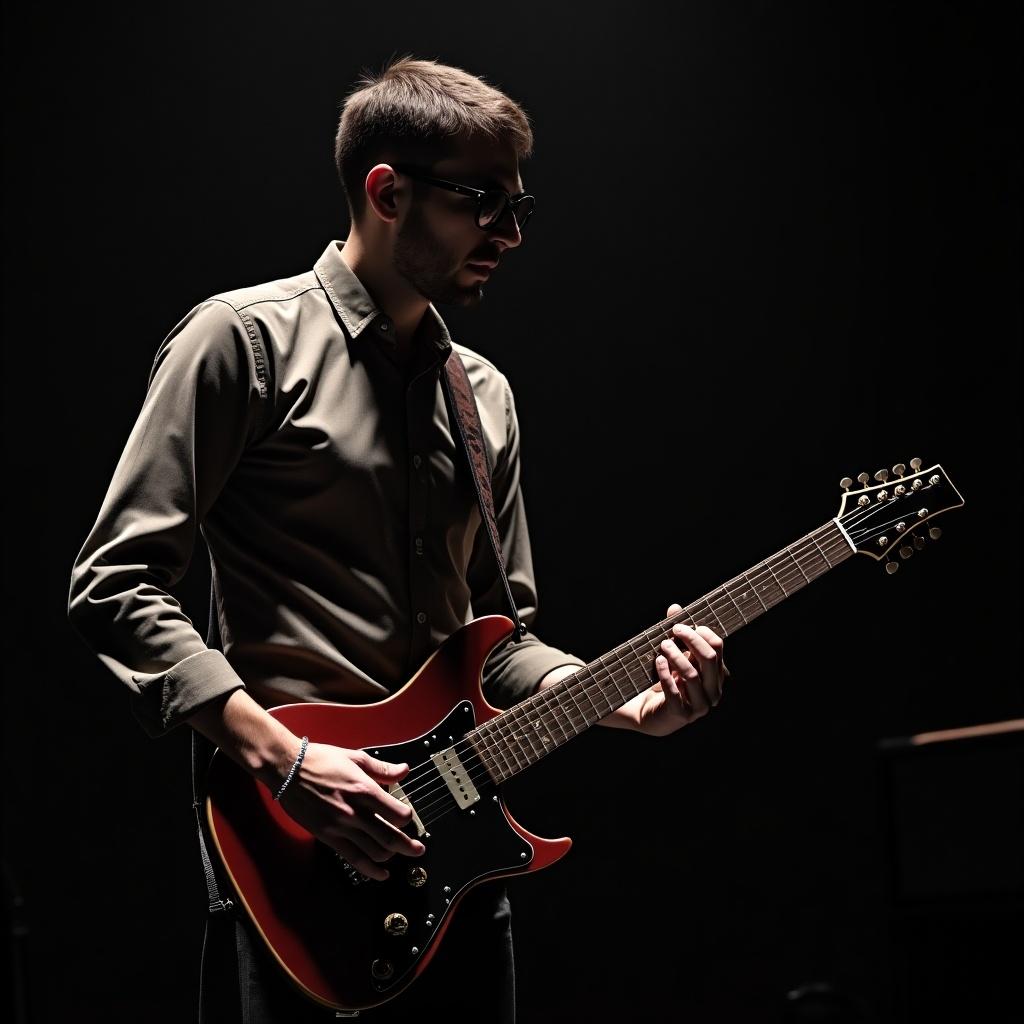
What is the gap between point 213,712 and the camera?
1.60 meters

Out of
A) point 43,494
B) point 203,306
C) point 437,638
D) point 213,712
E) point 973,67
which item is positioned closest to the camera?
point 213,712

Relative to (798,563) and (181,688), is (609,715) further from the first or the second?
(181,688)

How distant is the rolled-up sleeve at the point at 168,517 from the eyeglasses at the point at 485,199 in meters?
0.37

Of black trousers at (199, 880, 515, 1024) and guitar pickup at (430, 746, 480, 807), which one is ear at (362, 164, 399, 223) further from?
black trousers at (199, 880, 515, 1024)

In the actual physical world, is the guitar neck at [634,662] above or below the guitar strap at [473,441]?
below

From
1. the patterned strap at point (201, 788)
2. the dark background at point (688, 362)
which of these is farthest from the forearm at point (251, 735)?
the dark background at point (688, 362)

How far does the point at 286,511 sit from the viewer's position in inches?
68.9

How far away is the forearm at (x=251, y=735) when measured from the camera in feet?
5.23

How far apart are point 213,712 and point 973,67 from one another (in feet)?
9.91

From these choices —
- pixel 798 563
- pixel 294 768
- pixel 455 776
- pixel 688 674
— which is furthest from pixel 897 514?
pixel 294 768

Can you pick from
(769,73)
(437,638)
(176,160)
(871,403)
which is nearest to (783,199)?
(769,73)

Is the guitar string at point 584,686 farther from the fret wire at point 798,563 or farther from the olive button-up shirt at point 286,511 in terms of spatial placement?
the olive button-up shirt at point 286,511

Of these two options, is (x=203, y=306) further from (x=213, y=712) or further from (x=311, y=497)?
(x=213, y=712)

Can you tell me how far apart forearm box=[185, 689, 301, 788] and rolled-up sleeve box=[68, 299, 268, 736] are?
1.2 inches
